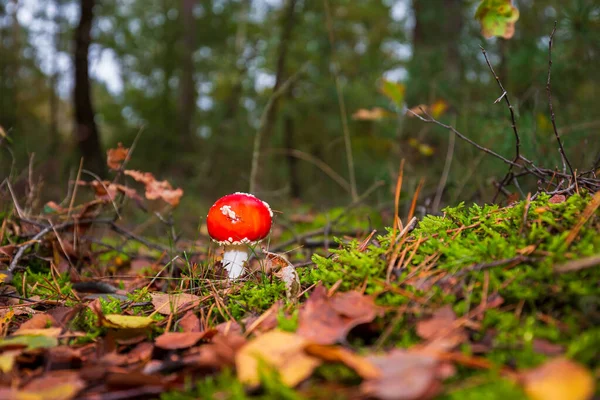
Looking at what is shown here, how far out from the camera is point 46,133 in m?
9.30

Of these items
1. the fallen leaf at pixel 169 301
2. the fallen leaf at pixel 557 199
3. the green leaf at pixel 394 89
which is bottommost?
the fallen leaf at pixel 169 301

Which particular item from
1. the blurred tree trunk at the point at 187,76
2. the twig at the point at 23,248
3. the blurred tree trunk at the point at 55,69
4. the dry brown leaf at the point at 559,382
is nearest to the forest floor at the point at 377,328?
the dry brown leaf at the point at 559,382

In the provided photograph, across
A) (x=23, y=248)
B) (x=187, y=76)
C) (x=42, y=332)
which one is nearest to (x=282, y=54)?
(x=23, y=248)

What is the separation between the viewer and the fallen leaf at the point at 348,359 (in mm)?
741

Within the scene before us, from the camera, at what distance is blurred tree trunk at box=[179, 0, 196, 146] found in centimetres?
866

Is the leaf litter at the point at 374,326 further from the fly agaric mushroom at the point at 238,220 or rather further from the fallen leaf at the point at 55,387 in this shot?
the fly agaric mushroom at the point at 238,220

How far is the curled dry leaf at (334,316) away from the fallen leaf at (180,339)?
0.28m

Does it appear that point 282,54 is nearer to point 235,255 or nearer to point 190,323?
point 235,255

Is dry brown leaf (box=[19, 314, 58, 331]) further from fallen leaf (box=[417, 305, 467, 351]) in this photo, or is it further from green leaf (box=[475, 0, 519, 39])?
green leaf (box=[475, 0, 519, 39])

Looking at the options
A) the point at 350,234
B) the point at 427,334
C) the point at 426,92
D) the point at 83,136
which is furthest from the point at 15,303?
the point at 83,136

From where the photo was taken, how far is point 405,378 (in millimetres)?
717

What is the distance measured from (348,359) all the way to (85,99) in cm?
654

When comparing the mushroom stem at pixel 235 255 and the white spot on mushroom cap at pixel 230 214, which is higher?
the white spot on mushroom cap at pixel 230 214

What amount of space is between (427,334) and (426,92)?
13.7 feet
